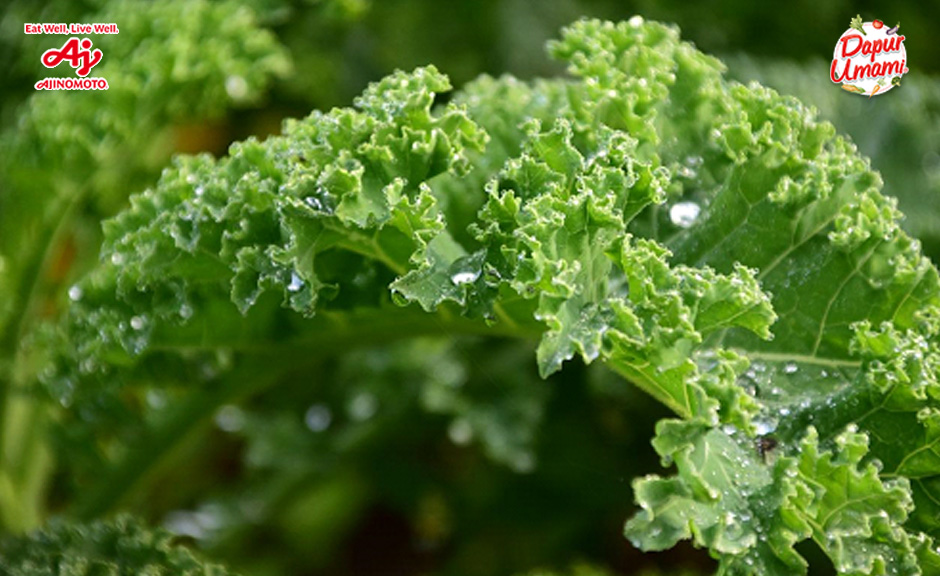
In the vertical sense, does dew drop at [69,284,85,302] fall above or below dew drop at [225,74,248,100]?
below

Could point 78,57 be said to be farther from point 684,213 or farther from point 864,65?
point 864,65

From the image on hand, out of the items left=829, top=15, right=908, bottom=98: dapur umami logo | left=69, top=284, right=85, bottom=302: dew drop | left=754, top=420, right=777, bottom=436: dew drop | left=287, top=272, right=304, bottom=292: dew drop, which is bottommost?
left=754, top=420, right=777, bottom=436: dew drop

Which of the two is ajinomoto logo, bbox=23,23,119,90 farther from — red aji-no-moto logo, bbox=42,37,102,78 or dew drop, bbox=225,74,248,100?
dew drop, bbox=225,74,248,100

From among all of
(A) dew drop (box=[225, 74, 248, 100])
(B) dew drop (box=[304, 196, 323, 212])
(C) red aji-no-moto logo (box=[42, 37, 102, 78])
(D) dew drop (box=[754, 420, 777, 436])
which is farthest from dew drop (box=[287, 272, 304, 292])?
(C) red aji-no-moto logo (box=[42, 37, 102, 78])

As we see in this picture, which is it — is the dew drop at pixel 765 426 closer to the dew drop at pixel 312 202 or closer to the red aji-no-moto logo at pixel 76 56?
the dew drop at pixel 312 202

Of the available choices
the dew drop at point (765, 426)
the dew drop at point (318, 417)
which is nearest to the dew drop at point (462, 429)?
the dew drop at point (318, 417)

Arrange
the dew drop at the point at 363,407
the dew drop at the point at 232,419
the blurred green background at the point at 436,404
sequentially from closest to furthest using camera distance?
the blurred green background at the point at 436,404 < the dew drop at the point at 363,407 < the dew drop at the point at 232,419

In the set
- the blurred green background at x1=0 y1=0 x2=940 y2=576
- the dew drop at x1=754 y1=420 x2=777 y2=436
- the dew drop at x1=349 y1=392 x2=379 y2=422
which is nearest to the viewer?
the dew drop at x1=754 y1=420 x2=777 y2=436

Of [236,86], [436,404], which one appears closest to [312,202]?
[236,86]
